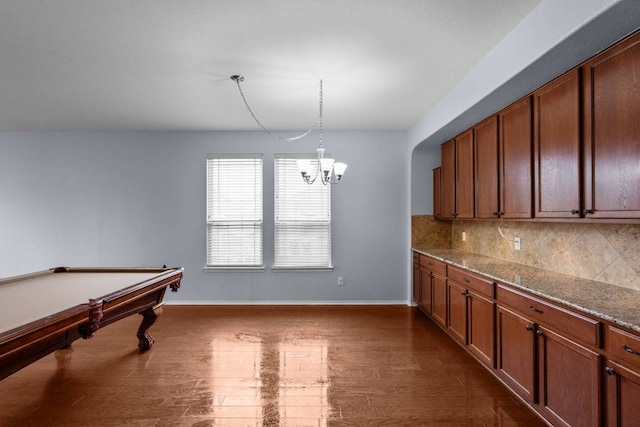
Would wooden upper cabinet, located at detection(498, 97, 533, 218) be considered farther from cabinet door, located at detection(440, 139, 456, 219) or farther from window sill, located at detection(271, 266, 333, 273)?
window sill, located at detection(271, 266, 333, 273)

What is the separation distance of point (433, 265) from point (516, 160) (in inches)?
66.3

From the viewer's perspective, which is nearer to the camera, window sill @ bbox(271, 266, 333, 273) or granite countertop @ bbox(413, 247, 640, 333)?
granite countertop @ bbox(413, 247, 640, 333)

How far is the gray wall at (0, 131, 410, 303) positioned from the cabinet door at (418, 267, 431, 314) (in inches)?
22.6

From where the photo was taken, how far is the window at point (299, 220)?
17.6ft

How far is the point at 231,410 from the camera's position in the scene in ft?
8.25

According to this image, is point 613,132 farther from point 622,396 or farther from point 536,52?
point 622,396

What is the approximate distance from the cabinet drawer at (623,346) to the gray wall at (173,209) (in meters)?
3.68

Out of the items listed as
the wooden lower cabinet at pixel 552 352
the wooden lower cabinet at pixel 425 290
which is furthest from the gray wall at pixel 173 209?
the wooden lower cabinet at pixel 552 352

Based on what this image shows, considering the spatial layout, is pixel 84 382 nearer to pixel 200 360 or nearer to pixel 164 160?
pixel 200 360

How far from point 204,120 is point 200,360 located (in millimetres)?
2973

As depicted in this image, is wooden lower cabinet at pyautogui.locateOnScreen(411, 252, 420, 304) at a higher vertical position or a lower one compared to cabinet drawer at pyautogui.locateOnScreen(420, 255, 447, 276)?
lower

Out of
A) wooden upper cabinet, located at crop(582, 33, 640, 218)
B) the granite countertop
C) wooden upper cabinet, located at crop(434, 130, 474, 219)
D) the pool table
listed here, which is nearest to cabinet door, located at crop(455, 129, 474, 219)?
wooden upper cabinet, located at crop(434, 130, 474, 219)

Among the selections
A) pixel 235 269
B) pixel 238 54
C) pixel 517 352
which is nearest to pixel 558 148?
pixel 517 352

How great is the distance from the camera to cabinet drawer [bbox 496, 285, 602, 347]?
1.79 metres
